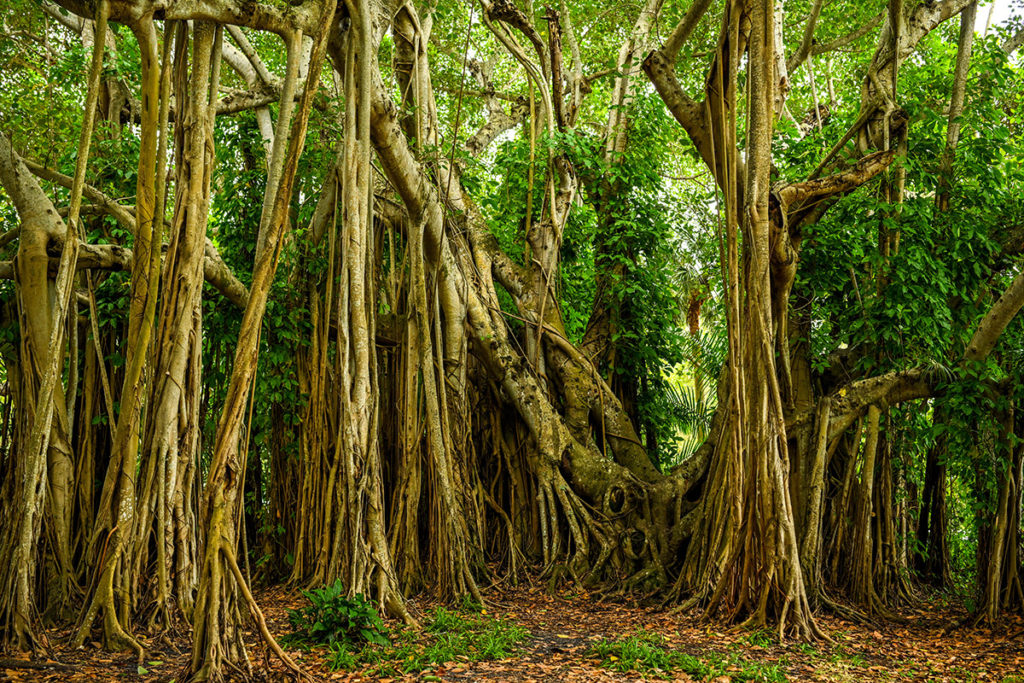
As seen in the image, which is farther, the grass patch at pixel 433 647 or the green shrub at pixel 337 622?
the green shrub at pixel 337 622

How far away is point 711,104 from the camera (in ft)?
18.6

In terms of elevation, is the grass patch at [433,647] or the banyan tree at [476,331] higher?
the banyan tree at [476,331]

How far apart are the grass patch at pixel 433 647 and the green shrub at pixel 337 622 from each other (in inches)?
2.1

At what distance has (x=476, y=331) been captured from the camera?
6.53 meters

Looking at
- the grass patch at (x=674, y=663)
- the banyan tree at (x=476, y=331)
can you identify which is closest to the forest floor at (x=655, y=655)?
the grass patch at (x=674, y=663)

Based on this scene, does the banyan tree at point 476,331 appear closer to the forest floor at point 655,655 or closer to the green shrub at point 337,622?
the forest floor at point 655,655

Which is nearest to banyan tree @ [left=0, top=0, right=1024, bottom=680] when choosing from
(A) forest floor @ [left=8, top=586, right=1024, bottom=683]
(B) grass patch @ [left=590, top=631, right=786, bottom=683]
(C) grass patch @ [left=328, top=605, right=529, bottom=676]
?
(A) forest floor @ [left=8, top=586, right=1024, bottom=683]

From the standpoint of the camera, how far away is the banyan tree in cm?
426

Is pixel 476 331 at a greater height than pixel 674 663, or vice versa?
pixel 476 331

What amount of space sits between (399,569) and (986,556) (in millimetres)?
3673

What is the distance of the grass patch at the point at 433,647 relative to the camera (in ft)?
12.9

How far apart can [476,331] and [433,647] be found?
2.81m

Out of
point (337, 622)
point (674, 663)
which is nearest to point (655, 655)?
point (674, 663)

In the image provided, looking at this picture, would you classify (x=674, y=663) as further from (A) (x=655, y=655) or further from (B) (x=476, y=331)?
(B) (x=476, y=331)
